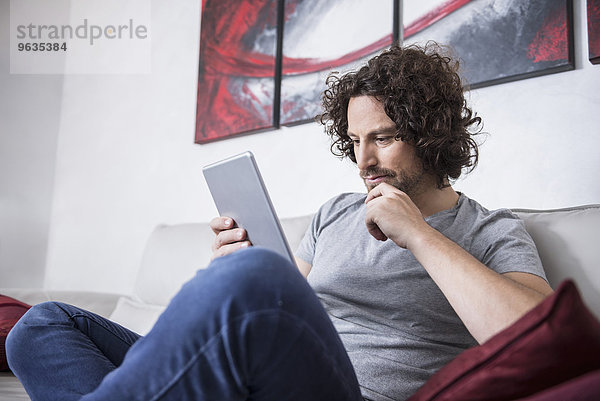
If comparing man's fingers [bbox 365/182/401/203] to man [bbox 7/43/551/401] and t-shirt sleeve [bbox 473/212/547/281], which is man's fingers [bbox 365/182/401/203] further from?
t-shirt sleeve [bbox 473/212/547/281]

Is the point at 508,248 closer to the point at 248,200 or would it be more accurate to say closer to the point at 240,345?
the point at 248,200

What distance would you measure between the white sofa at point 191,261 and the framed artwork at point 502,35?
435mm

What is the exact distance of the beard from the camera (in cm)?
121

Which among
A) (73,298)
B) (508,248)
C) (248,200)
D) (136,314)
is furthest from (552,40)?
(73,298)

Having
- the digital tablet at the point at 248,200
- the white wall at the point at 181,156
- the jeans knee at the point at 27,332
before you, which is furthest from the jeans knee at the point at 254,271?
the white wall at the point at 181,156

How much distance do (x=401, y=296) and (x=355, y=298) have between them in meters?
0.10

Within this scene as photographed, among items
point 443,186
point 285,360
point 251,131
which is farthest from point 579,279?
point 251,131

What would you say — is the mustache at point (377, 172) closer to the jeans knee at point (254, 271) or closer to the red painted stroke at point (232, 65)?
the jeans knee at point (254, 271)

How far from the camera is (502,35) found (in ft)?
4.88

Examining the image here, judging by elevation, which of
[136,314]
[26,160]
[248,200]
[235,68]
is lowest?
[136,314]

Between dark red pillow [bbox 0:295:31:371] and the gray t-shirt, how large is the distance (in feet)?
3.06

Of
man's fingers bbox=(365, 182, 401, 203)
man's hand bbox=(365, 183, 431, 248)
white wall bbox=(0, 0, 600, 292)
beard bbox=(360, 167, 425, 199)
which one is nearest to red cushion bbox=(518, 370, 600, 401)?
man's hand bbox=(365, 183, 431, 248)

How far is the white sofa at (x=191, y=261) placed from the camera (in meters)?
1.09

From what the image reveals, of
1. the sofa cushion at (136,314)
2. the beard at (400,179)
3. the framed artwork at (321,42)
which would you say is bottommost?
the sofa cushion at (136,314)
